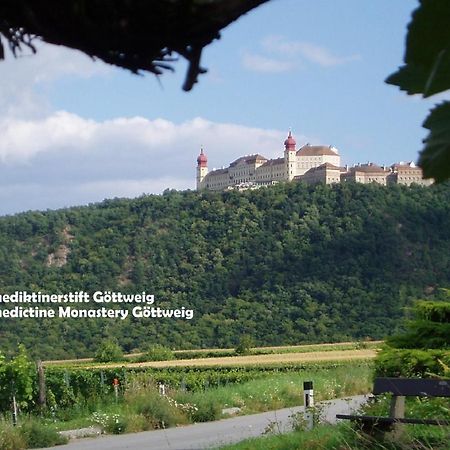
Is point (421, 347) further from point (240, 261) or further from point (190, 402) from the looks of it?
Result: point (240, 261)

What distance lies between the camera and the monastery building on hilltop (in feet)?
314

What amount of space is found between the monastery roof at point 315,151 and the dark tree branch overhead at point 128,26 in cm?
11180

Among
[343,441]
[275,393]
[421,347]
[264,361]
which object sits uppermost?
[421,347]

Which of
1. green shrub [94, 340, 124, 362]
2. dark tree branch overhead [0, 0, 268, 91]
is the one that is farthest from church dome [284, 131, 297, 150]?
dark tree branch overhead [0, 0, 268, 91]

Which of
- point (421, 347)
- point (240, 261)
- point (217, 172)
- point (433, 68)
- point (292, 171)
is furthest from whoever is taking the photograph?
point (217, 172)

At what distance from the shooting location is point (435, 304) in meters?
13.5

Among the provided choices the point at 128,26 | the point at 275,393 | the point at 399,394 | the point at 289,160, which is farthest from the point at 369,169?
the point at 128,26

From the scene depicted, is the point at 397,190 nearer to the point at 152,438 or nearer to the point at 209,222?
the point at 209,222

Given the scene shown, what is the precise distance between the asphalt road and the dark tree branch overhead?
1049cm

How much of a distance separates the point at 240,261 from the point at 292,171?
31397 mm

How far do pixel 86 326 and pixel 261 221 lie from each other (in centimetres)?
2116

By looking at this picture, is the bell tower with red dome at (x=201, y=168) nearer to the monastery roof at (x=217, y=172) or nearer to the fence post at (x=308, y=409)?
the monastery roof at (x=217, y=172)

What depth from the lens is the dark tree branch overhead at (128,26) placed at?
125cm

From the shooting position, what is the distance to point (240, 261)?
80062 millimetres
